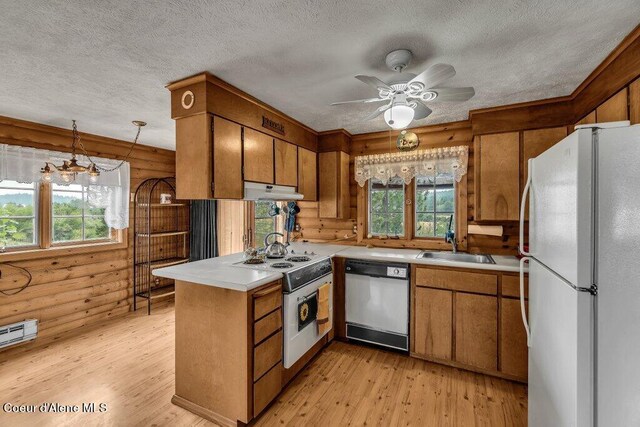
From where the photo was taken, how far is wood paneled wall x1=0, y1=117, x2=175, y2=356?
2889mm

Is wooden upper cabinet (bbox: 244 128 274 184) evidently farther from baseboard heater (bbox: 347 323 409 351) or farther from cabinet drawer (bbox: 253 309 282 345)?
baseboard heater (bbox: 347 323 409 351)

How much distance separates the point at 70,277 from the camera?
3.30 metres

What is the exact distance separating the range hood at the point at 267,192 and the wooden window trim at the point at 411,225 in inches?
39.3

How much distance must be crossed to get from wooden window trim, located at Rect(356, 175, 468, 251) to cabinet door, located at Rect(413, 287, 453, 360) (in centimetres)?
76

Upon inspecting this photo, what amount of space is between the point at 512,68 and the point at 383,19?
3.73 feet

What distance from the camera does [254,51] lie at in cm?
169

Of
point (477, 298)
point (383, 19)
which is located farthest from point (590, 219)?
point (477, 298)

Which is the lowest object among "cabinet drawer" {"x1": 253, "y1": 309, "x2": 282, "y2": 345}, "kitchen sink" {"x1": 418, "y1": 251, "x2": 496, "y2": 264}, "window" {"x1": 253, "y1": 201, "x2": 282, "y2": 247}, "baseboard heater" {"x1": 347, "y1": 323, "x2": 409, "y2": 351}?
"baseboard heater" {"x1": 347, "y1": 323, "x2": 409, "y2": 351}

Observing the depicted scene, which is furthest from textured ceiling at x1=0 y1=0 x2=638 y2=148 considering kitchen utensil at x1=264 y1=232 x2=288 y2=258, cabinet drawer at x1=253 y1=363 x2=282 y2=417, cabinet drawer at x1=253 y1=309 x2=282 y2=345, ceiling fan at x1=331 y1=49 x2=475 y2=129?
cabinet drawer at x1=253 y1=363 x2=282 y2=417

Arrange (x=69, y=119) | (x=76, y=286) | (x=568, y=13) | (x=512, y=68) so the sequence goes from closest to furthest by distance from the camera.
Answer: (x=568, y=13) < (x=512, y=68) < (x=69, y=119) < (x=76, y=286)

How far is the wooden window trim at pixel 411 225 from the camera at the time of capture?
3.08 m

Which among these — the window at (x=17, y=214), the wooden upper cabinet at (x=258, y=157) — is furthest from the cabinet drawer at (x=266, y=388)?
the window at (x=17, y=214)

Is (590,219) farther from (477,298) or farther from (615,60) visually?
(477,298)

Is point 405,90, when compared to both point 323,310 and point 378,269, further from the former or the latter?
point 323,310
